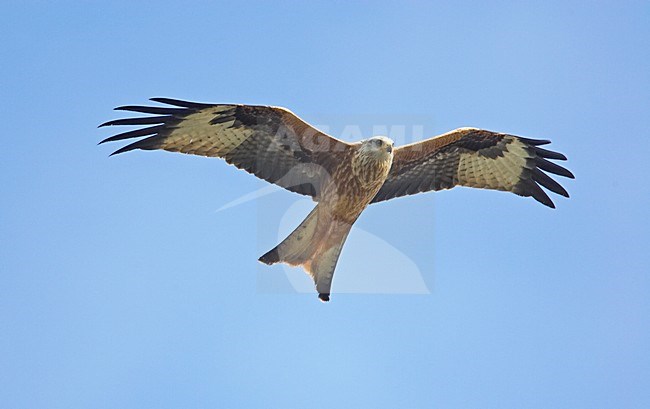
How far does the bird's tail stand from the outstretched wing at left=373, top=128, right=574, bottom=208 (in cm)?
72

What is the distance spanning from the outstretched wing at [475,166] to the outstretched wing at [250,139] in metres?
0.83

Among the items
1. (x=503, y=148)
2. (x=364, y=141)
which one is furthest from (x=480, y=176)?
(x=364, y=141)

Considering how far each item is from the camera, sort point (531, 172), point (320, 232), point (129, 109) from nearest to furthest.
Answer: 1. point (129, 109)
2. point (320, 232)
3. point (531, 172)

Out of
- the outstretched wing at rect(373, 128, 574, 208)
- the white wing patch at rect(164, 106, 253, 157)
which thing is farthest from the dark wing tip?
the white wing patch at rect(164, 106, 253, 157)

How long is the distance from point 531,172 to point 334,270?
2405mm

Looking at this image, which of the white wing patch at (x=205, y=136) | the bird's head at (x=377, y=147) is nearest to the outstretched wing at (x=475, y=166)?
the bird's head at (x=377, y=147)

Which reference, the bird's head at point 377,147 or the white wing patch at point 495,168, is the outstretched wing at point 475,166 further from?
the bird's head at point 377,147

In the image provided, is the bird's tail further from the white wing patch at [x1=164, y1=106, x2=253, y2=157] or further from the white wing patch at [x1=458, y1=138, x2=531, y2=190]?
the white wing patch at [x1=458, y1=138, x2=531, y2=190]

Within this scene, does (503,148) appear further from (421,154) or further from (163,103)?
(163,103)

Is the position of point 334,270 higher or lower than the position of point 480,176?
lower

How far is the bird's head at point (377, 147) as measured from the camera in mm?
10055

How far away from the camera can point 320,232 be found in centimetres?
1043

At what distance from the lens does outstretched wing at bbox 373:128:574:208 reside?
10867mm

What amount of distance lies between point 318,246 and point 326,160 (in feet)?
2.85
